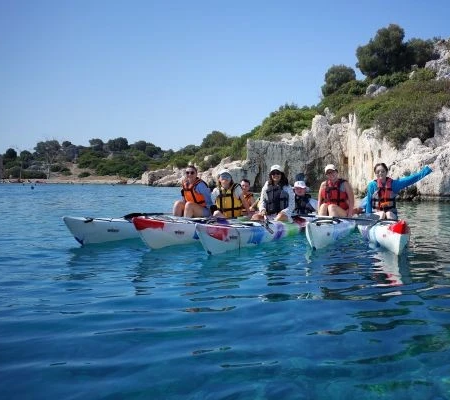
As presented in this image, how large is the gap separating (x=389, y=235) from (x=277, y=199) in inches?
114

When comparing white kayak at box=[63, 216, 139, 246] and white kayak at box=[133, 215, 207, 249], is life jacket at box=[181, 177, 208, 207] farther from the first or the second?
white kayak at box=[63, 216, 139, 246]

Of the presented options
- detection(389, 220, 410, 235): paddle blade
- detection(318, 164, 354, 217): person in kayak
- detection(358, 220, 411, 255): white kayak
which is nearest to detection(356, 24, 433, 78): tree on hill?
detection(318, 164, 354, 217): person in kayak

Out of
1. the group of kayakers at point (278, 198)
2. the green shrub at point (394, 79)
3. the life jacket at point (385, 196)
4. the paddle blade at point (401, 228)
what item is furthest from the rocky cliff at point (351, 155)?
the paddle blade at point (401, 228)

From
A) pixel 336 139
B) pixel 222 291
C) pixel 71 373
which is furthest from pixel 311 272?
pixel 336 139

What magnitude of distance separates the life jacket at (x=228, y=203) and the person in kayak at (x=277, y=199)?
1.80 feet

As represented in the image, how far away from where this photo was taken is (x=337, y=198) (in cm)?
1046

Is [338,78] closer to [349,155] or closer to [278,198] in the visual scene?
[349,155]

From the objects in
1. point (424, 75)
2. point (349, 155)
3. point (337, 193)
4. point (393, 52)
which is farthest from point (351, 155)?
point (393, 52)

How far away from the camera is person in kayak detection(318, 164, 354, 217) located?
10320 mm

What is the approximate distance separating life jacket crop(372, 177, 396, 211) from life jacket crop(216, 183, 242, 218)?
2.98 m

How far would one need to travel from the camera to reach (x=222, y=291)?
5.71m

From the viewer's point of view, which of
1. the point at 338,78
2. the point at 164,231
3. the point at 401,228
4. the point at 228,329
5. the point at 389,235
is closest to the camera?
the point at 228,329

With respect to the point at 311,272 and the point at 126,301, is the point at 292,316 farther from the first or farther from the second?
the point at 311,272

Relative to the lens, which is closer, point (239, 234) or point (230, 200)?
point (239, 234)
